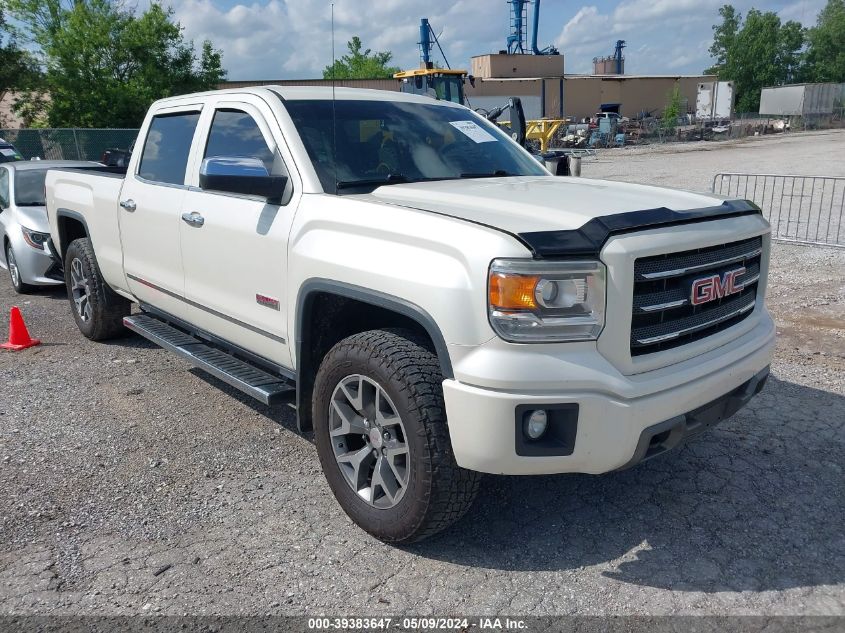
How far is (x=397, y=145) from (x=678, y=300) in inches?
74.9

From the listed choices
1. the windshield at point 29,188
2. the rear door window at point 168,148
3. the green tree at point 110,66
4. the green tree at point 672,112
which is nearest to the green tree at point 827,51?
the green tree at point 672,112

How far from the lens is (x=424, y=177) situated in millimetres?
4094

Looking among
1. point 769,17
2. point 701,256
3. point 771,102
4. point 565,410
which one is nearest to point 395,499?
point 565,410

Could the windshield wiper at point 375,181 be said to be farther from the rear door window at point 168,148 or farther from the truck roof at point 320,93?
the rear door window at point 168,148

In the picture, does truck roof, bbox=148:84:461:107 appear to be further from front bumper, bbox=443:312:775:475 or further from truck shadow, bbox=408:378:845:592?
truck shadow, bbox=408:378:845:592

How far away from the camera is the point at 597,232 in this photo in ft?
9.13

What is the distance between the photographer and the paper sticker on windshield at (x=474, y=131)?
457cm

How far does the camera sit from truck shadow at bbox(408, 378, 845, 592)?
312 centimetres

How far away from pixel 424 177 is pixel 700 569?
2.40 meters

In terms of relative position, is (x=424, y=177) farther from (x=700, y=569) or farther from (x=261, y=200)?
(x=700, y=569)

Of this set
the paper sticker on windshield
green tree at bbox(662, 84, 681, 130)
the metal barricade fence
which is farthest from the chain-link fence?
green tree at bbox(662, 84, 681, 130)

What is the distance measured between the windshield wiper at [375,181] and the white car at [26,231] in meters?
5.54

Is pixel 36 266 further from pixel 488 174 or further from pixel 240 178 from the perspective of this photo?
pixel 488 174

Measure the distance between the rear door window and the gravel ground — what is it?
1.57m
